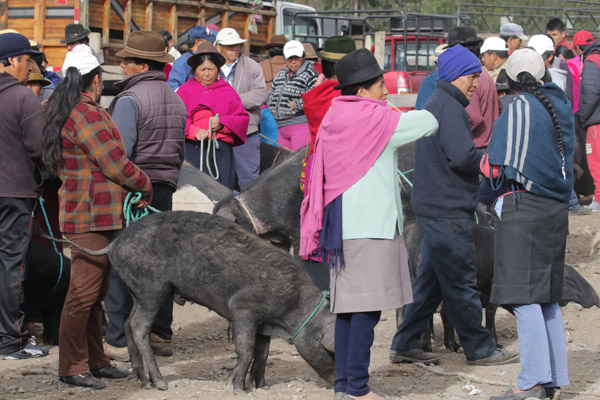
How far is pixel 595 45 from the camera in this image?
995cm

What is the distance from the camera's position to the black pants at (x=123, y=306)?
6.04 m

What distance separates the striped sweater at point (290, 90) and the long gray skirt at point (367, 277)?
4993 millimetres

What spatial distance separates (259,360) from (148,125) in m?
1.72

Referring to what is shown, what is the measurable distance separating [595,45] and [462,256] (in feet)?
17.4

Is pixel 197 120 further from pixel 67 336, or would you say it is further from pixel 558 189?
pixel 558 189

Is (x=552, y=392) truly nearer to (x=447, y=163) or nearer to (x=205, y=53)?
(x=447, y=163)

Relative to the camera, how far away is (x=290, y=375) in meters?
5.70

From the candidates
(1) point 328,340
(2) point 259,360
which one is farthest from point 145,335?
(1) point 328,340

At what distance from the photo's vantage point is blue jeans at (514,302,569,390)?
188 inches

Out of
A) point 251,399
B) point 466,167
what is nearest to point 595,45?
point 466,167

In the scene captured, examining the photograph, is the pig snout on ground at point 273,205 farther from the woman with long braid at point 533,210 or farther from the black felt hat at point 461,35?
the woman with long braid at point 533,210

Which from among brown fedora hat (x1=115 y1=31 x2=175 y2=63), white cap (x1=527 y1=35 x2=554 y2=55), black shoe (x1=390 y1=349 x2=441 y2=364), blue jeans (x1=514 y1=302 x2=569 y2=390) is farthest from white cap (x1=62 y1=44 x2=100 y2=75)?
white cap (x1=527 y1=35 x2=554 y2=55)

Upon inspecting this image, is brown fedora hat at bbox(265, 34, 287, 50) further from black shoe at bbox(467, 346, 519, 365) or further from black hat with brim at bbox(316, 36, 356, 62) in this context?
black shoe at bbox(467, 346, 519, 365)

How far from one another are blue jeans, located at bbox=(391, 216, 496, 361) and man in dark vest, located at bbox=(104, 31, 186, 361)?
65.9 inches
